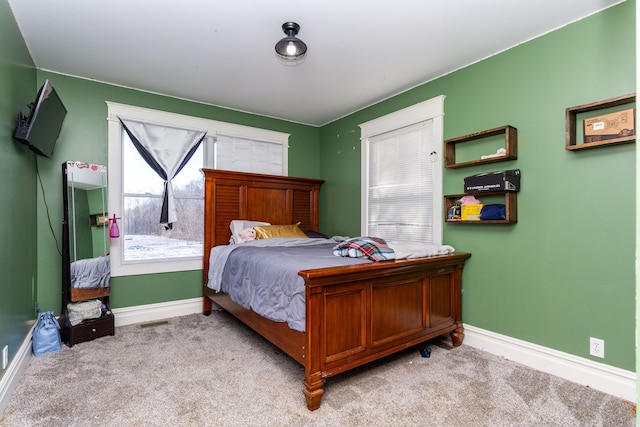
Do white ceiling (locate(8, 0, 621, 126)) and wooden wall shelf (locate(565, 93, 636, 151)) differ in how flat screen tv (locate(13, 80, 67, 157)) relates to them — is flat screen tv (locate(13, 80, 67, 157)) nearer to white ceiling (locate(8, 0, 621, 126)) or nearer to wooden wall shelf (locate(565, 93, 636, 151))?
white ceiling (locate(8, 0, 621, 126))

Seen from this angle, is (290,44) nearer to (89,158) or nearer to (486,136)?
(486,136)

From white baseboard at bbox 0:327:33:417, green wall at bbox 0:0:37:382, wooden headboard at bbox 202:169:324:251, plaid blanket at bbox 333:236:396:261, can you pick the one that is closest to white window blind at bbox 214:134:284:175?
wooden headboard at bbox 202:169:324:251

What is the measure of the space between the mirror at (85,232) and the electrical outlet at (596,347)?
405cm

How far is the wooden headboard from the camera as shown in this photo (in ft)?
12.3

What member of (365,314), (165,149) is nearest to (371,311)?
(365,314)

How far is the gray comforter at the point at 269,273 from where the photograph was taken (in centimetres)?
207

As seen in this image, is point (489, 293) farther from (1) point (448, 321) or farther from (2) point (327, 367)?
(2) point (327, 367)

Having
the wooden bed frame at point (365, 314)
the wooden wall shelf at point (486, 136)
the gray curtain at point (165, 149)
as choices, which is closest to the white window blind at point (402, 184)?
the wooden wall shelf at point (486, 136)

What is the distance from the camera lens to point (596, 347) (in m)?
2.15

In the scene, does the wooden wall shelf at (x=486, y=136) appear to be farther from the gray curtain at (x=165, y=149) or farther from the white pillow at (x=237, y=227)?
the gray curtain at (x=165, y=149)

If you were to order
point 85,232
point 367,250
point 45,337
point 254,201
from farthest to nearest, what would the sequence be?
point 254,201 → point 85,232 → point 45,337 → point 367,250

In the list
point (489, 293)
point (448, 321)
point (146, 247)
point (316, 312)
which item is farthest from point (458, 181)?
point (146, 247)

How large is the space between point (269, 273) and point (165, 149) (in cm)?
218

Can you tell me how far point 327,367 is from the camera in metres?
1.97
